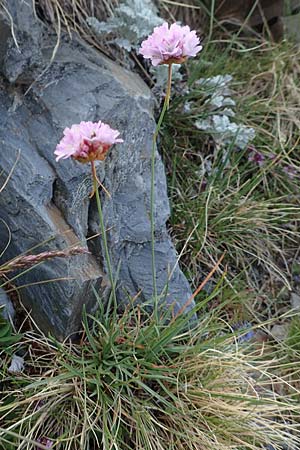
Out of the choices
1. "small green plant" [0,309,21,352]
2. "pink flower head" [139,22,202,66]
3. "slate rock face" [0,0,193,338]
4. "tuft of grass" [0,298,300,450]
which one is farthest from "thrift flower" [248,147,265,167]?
Result: "small green plant" [0,309,21,352]

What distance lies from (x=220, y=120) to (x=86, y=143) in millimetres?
1430

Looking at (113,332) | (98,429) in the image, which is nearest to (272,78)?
(113,332)

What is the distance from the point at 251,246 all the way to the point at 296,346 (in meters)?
0.51

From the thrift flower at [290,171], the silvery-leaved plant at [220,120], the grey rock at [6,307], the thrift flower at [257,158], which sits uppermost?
the grey rock at [6,307]

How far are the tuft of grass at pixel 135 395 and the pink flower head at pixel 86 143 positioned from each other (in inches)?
24.5

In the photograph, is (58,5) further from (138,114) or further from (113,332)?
(113,332)

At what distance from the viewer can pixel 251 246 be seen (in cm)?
277

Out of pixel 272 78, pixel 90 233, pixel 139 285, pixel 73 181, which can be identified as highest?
pixel 73 181

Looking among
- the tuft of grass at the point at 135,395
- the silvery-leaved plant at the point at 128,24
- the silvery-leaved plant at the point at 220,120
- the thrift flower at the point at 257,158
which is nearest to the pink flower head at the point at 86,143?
the tuft of grass at the point at 135,395

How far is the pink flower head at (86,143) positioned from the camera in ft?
5.05

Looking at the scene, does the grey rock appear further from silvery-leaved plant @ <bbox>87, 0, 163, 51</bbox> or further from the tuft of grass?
silvery-leaved plant @ <bbox>87, 0, 163, 51</bbox>

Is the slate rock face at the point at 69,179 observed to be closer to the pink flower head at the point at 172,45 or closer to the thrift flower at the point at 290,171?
the pink flower head at the point at 172,45

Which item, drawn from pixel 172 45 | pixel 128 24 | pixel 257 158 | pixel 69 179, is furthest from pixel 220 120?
pixel 172 45

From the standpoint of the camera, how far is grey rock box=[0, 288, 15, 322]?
2.04 m
